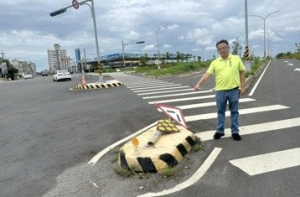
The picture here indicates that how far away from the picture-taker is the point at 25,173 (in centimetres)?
544

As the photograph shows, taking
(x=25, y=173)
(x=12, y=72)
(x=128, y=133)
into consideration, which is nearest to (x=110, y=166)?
(x=25, y=173)

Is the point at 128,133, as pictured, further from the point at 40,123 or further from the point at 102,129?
the point at 40,123

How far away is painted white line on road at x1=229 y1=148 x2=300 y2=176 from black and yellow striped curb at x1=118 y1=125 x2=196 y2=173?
2.91ft

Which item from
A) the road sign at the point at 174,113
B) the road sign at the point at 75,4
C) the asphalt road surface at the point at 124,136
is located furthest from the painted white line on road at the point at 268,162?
the road sign at the point at 75,4

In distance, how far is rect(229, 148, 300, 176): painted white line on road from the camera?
15.9 ft

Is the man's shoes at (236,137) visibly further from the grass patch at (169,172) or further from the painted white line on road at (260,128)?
the grass patch at (169,172)

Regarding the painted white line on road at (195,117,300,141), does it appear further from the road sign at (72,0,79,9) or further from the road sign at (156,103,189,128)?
the road sign at (72,0,79,9)

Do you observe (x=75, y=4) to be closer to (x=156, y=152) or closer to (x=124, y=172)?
(x=156, y=152)

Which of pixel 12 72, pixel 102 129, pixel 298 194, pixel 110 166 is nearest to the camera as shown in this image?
pixel 298 194

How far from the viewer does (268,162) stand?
5090 millimetres

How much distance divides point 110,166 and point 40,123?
5.15 meters

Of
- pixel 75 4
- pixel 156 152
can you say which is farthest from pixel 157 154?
pixel 75 4

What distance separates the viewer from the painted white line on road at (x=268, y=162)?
483cm

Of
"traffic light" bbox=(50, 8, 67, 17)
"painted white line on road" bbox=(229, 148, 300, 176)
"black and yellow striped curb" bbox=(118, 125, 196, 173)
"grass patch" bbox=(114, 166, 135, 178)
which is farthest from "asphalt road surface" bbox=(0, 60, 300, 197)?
"traffic light" bbox=(50, 8, 67, 17)
